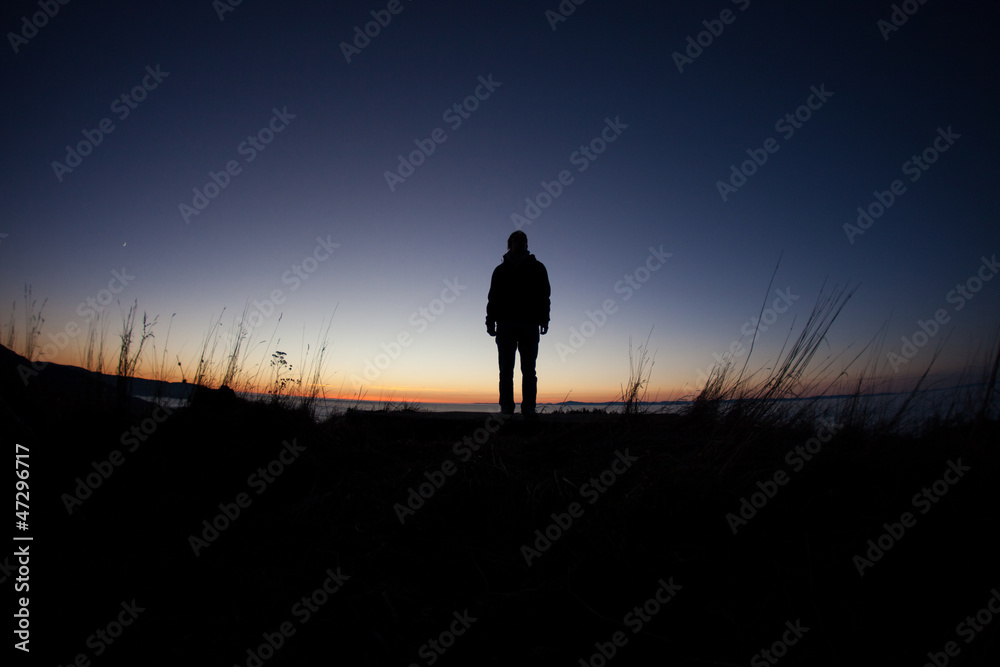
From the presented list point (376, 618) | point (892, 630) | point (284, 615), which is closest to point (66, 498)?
point (284, 615)

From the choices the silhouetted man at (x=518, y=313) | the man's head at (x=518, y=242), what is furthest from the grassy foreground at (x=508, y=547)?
the man's head at (x=518, y=242)

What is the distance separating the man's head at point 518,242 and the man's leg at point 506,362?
981mm

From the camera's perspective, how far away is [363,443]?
3521mm

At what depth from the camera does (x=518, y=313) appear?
5.52 meters

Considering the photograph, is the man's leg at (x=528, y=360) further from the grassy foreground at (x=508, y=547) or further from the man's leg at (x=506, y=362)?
the grassy foreground at (x=508, y=547)

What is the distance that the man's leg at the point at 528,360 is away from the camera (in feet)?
17.6

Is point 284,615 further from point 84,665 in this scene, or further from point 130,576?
point 130,576

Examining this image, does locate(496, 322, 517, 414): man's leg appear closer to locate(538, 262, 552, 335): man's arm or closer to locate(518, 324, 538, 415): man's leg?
locate(518, 324, 538, 415): man's leg

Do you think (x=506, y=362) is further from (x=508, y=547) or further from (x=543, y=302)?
(x=508, y=547)

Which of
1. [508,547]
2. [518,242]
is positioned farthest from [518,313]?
[508,547]

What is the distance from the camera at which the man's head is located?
5727 mm

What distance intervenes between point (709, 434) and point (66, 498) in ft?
12.3

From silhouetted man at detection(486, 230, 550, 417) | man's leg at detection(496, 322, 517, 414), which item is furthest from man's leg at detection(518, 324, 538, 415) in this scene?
man's leg at detection(496, 322, 517, 414)

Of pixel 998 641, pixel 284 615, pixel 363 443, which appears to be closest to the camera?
pixel 998 641
